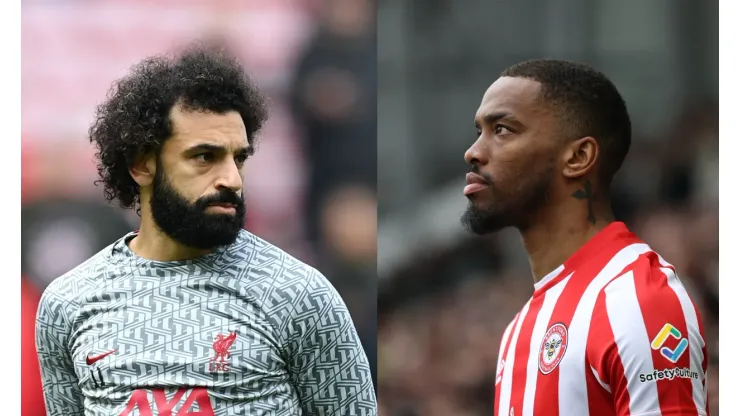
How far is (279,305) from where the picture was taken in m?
2.74

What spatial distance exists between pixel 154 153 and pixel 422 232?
1.15 meters

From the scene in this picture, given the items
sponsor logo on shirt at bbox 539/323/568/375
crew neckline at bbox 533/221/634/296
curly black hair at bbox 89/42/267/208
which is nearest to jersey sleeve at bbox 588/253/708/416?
sponsor logo on shirt at bbox 539/323/568/375

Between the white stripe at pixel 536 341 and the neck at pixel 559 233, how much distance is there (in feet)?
0.24

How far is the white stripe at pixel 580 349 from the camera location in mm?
2311

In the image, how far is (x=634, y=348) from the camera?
2.21 meters

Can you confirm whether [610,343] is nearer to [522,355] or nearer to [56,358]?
[522,355]

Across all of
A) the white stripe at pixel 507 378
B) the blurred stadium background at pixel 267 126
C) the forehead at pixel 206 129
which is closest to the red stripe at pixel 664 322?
the white stripe at pixel 507 378

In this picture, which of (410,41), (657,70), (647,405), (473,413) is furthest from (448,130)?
(647,405)

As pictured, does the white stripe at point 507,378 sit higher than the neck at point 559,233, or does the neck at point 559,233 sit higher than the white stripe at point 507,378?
the neck at point 559,233

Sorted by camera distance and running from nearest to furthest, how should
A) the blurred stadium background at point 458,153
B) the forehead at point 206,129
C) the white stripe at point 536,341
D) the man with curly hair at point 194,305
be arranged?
the white stripe at point 536,341 < the man with curly hair at point 194,305 < the forehead at point 206,129 < the blurred stadium background at point 458,153

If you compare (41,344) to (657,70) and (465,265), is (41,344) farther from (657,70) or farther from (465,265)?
(657,70)

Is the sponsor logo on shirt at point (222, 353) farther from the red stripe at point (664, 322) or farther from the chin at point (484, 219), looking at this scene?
the red stripe at point (664, 322)

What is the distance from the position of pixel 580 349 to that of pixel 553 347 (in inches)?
4.4

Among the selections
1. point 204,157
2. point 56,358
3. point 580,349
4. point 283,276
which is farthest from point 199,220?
point 580,349
